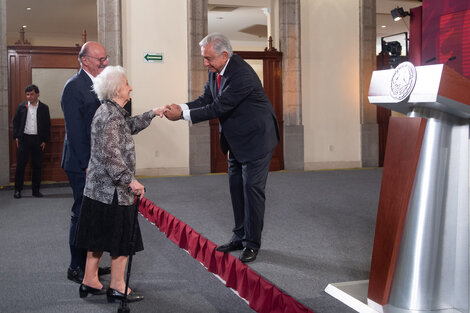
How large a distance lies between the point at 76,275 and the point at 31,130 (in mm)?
4612

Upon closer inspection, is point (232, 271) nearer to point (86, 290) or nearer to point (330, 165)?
point (86, 290)

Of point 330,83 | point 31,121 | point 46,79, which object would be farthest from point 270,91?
point 31,121

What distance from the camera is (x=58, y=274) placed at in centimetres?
346

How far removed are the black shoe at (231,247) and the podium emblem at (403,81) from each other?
1839 millimetres

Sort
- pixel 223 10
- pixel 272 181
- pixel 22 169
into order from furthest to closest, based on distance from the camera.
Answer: pixel 223 10 < pixel 272 181 < pixel 22 169

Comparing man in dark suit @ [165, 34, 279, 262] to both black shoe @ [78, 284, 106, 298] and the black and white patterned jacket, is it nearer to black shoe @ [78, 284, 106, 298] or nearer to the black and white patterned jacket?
the black and white patterned jacket

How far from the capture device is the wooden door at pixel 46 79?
862 cm

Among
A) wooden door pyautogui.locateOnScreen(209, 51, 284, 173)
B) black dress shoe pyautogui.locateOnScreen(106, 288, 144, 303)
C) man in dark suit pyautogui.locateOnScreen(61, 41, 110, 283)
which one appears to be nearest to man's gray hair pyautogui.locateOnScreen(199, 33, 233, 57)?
man in dark suit pyautogui.locateOnScreen(61, 41, 110, 283)

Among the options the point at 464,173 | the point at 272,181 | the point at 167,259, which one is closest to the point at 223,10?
the point at 272,181

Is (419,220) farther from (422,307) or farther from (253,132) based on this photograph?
(253,132)

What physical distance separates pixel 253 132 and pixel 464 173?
1596mm

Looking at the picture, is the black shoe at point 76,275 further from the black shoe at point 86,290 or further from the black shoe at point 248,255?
the black shoe at point 248,255

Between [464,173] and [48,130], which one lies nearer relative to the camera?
[464,173]

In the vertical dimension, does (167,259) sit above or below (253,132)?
below
